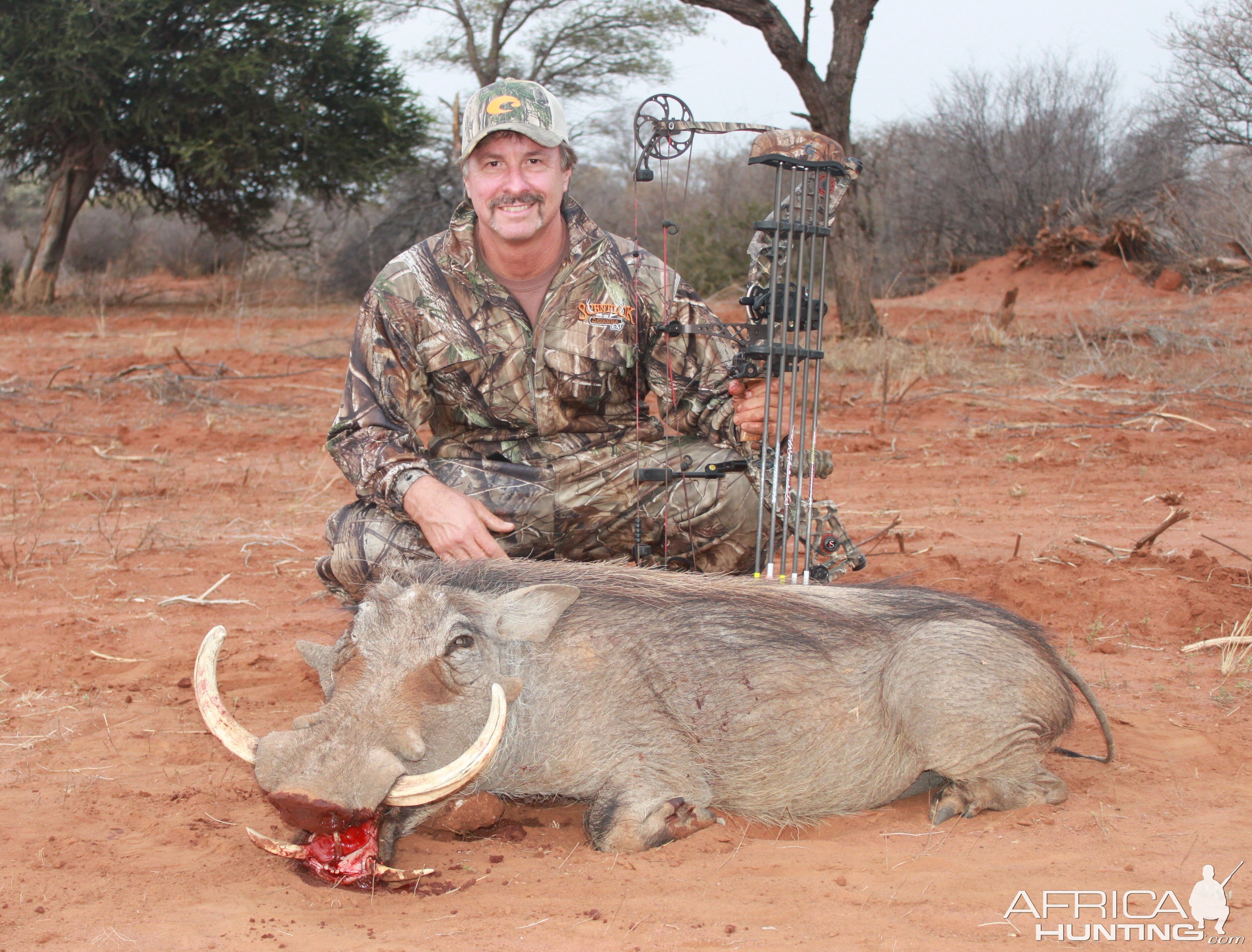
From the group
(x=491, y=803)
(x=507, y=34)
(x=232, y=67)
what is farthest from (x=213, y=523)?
(x=507, y=34)

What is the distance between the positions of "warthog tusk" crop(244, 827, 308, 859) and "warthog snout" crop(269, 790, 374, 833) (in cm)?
12

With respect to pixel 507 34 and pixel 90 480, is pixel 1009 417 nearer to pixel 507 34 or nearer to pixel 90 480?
pixel 90 480

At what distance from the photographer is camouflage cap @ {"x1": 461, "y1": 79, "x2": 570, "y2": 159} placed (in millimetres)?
3926

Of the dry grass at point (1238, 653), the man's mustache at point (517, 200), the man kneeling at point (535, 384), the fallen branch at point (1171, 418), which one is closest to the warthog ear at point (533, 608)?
the man kneeling at point (535, 384)

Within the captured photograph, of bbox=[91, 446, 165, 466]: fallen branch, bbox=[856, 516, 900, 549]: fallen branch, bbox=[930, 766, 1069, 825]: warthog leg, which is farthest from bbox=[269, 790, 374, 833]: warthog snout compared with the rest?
bbox=[91, 446, 165, 466]: fallen branch

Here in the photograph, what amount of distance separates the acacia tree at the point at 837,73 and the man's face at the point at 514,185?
6602 mm

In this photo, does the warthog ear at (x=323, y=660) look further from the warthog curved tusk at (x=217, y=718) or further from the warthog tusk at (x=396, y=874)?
the warthog tusk at (x=396, y=874)

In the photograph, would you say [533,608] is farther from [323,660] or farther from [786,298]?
[786,298]

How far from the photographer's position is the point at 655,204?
1830cm

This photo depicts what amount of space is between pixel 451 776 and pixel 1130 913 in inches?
55.7

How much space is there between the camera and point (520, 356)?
4.18m

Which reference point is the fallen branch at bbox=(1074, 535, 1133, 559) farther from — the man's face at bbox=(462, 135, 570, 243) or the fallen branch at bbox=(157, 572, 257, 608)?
the fallen branch at bbox=(157, 572, 257, 608)

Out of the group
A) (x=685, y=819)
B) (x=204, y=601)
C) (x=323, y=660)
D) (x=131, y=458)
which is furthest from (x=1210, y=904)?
(x=131, y=458)

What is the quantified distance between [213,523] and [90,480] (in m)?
1.44
